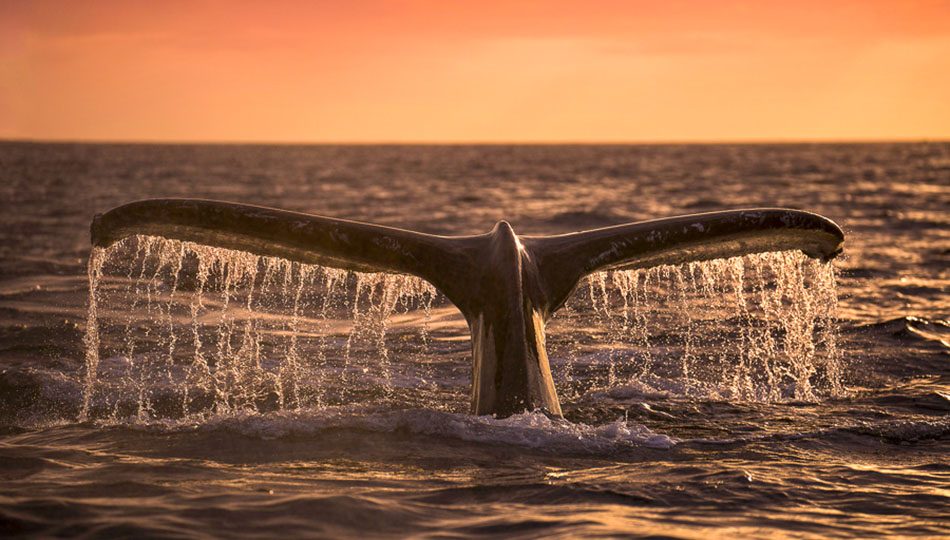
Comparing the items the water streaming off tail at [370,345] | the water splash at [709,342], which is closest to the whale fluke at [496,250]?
the water streaming off tail at [370,345]

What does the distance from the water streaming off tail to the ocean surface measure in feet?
0.15

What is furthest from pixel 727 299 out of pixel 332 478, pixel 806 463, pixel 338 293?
pixel 332 478

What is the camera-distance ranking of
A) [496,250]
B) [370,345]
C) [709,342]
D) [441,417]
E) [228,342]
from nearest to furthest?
[496,250]
[441,417]
[228,342]
[370,345]
[709,342]

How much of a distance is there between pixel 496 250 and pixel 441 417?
1.27 m

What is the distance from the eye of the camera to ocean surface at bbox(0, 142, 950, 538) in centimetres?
521

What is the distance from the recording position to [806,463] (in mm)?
6367

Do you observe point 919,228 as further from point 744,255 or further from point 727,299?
point 744,255

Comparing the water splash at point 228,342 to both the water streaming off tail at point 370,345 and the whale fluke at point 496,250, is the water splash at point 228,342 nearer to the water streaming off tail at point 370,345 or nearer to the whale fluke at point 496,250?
the water streaming off tail at point 370,345

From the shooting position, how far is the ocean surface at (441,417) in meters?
5.21

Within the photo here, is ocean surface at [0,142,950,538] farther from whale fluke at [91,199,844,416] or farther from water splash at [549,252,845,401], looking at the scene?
whale fluke at [91,199,844,416]

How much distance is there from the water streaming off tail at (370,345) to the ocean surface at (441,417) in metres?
0.05

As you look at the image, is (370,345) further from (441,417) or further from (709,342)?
(441,417)

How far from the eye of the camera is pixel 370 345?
1117 centimetres

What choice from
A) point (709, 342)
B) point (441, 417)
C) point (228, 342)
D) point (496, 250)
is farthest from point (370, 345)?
point (496, 250)
